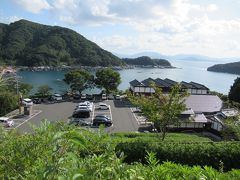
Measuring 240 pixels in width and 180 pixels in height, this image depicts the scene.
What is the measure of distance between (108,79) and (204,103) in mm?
15480

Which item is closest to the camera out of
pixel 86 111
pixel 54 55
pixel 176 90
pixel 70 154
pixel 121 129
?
pixel 70 154

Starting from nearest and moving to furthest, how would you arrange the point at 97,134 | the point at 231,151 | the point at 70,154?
1. the point at 70,154
2. the point at 97,134
3. the point at 231,151

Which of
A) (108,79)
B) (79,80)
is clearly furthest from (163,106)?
(79,80)

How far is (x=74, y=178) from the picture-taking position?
2.06 m

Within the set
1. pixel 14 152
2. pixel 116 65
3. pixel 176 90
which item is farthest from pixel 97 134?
pixel 116 65

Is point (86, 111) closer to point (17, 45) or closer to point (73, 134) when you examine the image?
point (73, 134)

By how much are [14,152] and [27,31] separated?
558ft

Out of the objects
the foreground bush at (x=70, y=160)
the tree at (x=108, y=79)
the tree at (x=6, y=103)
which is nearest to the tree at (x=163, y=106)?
the foreground bush at (x=70, y=160)

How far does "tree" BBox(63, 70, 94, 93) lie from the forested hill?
8669 cm

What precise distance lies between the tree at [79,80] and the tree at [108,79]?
133 cm

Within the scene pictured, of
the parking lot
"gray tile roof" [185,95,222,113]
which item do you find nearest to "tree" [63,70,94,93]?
the parking lot

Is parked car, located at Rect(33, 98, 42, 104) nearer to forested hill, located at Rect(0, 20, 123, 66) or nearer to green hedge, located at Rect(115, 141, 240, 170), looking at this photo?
green hedge, located at Rect(115, 141, 240, 170)

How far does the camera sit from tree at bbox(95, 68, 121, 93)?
50.5 m

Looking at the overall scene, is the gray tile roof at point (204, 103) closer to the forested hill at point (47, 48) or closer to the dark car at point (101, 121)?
the dark car at point (101, 121)
